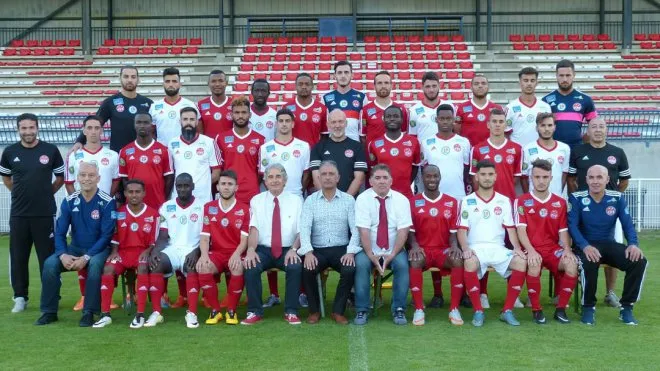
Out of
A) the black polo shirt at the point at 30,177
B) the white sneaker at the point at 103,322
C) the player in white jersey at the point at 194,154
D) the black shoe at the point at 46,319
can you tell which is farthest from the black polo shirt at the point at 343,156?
the black shoe at the point at 46,319

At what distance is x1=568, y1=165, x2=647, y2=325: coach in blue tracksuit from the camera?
629cm

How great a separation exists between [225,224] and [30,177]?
1.89 meters

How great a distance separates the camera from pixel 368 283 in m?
6.30

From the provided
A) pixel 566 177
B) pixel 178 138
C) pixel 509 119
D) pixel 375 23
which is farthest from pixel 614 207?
pixel 375 23

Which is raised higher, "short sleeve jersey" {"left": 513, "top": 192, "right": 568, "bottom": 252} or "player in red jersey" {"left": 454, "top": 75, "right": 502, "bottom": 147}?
"player in red jersey" {"left": 454, "top": 75, "right": 502, "bottom": 147}

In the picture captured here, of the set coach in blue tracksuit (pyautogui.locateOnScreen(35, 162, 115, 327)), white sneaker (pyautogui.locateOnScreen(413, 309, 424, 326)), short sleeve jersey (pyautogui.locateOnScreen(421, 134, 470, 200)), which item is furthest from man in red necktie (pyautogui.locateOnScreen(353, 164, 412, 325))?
coach in blue tracksuit (pyautogui.locateOnScreen(35, 162, 115, 327))

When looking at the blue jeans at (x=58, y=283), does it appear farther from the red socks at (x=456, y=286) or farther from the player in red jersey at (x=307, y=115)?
the red socks at (x=456, y=286)

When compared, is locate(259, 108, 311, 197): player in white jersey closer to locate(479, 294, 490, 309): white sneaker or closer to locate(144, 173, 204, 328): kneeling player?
locate(144, 173, 204, 328): kneeling player

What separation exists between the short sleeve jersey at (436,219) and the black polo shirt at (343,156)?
2.32 ft

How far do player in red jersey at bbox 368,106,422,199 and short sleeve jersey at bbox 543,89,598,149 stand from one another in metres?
1.48

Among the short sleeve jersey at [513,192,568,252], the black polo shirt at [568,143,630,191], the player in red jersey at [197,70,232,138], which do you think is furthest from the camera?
the player in red jersey at [197,70,232,138]

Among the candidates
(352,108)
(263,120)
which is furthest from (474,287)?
(263,120)

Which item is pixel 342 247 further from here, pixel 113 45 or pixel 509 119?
pixel 113 45

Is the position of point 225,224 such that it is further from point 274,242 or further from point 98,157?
point 98,157
